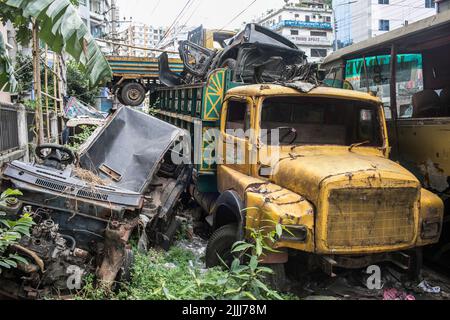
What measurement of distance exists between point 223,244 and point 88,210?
1.50 meters

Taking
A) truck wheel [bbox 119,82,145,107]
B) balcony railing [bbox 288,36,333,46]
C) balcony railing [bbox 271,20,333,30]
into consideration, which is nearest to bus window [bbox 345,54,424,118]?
truck wheel [bbox 119,82,145,107]

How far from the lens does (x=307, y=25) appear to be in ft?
186

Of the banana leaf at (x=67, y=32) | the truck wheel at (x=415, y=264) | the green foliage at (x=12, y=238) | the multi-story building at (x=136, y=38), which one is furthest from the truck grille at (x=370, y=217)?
the multi-story building at (x=136, y=38)

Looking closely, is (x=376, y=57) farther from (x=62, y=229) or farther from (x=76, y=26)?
(x=62, y=229)

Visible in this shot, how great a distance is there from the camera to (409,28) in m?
5.45

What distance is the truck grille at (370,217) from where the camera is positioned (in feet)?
12.2

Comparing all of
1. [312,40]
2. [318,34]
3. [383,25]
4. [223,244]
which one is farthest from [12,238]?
[318,34]

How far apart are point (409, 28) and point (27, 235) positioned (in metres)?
5.01

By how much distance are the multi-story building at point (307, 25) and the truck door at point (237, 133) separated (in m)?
49.6

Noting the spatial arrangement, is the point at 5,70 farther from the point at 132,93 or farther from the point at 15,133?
the point at 132,93

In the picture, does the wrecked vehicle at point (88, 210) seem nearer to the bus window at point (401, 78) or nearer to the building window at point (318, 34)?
the bus window at point (401, 78)

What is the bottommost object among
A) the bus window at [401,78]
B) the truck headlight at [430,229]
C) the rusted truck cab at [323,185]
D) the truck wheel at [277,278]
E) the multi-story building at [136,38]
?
the truck wheel at [277,278]

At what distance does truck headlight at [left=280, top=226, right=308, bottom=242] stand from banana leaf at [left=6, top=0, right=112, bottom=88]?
285cm
